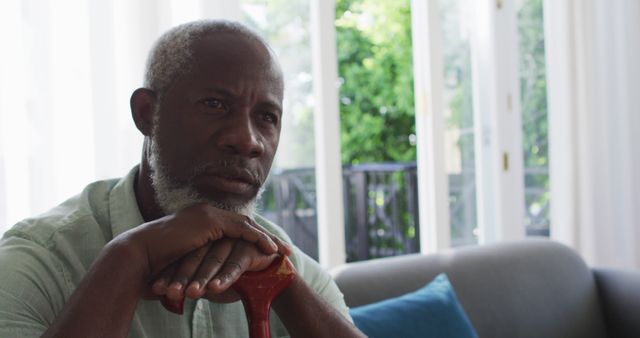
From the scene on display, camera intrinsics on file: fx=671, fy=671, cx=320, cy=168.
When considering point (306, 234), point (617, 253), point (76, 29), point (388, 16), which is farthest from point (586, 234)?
point (388, 16)

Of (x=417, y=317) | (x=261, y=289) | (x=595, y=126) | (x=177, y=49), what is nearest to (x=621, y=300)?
(x=417, y=317)

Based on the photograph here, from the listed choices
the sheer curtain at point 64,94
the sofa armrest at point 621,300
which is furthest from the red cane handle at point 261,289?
the sofa armrest at point 621,300

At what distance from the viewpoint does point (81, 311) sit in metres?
0.80

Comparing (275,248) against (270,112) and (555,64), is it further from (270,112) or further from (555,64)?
(555,64)

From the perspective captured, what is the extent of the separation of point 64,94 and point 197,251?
114 cm

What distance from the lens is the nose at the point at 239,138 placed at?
101cm

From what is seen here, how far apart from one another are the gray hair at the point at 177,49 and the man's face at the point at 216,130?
0.05 ft

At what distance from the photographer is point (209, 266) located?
875 millimetres

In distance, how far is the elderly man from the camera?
2.79ft

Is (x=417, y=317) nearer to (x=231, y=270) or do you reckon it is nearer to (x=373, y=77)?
(x=231, y=270)

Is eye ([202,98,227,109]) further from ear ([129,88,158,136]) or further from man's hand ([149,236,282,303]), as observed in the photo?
man's hand ([149,236,282,303])

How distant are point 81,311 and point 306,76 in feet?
6.45

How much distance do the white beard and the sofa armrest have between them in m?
1.54

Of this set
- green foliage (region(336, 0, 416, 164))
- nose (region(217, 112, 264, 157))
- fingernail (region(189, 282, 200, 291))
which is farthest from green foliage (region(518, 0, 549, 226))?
green foliage (region(336, 0, 416, 164))
